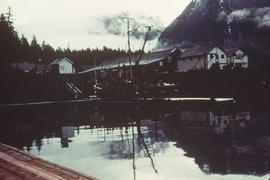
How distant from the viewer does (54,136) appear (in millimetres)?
15828

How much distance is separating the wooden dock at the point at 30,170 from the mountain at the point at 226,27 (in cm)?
12158

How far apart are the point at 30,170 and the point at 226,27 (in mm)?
155383

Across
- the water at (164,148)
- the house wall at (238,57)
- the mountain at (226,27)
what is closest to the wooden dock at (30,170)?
the water at (164,148)

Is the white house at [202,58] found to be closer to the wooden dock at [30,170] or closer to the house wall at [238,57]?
the house wall at [238,57]

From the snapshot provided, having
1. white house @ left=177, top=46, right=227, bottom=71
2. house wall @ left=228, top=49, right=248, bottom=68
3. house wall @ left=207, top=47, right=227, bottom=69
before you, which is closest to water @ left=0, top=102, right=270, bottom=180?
white house @ left=177, top=46, right=227, bottom=71

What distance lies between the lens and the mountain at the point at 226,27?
131500 mm

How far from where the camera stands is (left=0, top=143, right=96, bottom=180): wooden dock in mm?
6021

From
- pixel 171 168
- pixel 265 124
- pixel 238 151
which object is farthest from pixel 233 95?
pixel 171 168

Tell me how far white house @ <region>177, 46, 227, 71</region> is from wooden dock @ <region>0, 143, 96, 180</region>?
56.3 m

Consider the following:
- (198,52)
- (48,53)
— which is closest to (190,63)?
(198,52)

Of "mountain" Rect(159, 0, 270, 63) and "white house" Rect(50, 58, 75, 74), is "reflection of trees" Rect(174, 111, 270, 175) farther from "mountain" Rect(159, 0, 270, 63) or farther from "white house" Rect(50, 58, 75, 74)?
"mountain" Rect(159, 0, 270, 63)

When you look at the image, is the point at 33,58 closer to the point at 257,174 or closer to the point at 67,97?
the point at 67,97

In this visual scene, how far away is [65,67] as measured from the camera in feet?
290

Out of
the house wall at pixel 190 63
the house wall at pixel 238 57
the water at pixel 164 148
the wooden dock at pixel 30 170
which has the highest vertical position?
the house wall at pixel 238 57
